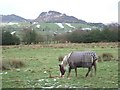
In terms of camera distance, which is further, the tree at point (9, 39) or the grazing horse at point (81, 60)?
the tree at point (9, 39)

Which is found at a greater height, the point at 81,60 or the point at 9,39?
the point at 81,60

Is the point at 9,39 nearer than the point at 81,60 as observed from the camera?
No

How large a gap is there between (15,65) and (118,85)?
45.4 feet

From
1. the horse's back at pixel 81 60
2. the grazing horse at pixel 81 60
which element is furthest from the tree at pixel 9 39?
the horse's back at pixel 81 60

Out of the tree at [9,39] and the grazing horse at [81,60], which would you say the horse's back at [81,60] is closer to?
the grazing horse at [81,60]

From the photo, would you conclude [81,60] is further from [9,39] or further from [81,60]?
[9,39]

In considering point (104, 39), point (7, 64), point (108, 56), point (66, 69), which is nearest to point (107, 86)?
point (66, 69)

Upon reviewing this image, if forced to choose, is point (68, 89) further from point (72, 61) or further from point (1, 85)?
point (72, 61)

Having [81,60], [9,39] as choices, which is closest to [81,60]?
[81,60]

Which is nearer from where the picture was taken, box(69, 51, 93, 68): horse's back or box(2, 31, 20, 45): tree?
box(69, 51, 93, 68): horse's back

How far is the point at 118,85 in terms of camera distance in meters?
15.8

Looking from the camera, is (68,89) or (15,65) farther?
(15,65)

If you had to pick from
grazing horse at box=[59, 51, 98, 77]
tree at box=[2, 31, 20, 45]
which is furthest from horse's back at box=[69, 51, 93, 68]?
tree at box=[2, 31, 20, 45]

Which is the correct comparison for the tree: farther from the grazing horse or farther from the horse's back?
the horse's back
